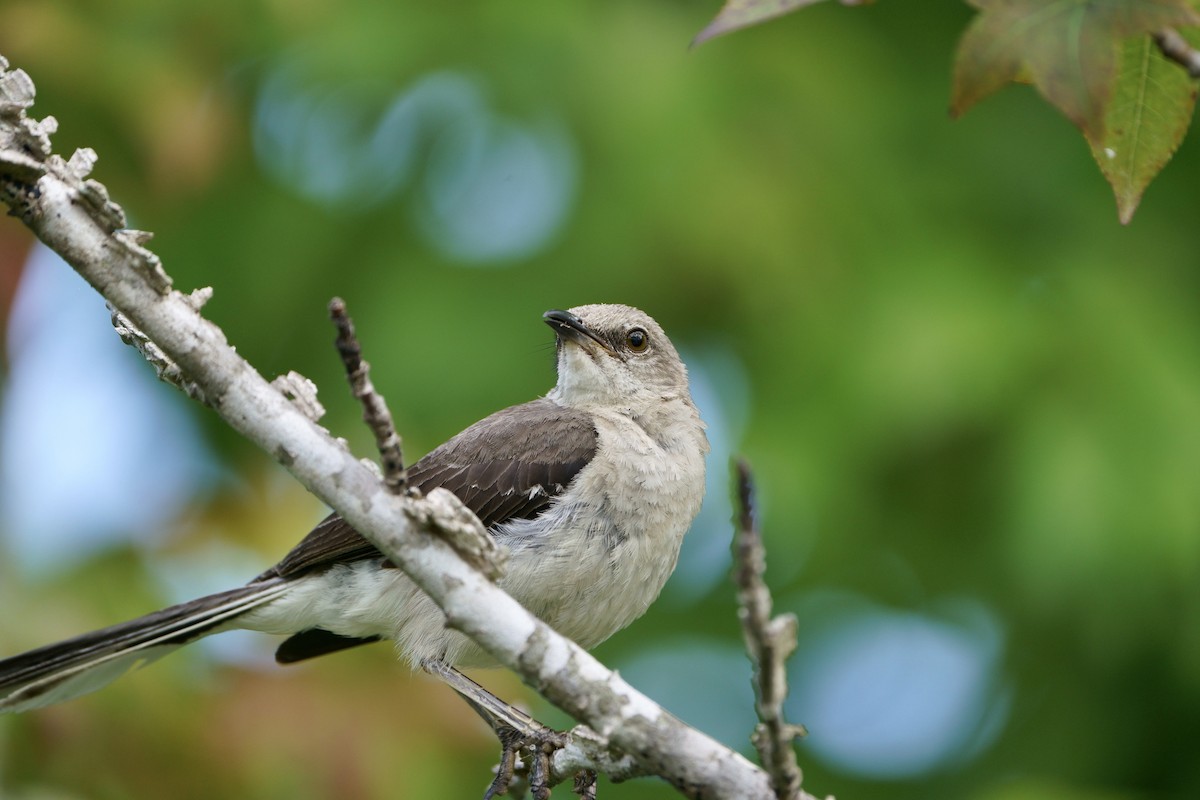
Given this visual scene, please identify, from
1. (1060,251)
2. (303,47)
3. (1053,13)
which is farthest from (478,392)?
(1053,13)

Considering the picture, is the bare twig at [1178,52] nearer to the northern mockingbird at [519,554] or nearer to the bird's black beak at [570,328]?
the northern mockingbird at [519,554]

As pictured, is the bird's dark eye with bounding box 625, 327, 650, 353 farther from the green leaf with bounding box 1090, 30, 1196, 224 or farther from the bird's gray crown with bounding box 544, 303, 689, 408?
the green leaf with bounding box 1090, 30, 1196, 224

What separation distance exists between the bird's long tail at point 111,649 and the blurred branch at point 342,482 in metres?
1.44

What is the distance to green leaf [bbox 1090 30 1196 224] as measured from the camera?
245 cm

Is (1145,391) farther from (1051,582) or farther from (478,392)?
(478,392)

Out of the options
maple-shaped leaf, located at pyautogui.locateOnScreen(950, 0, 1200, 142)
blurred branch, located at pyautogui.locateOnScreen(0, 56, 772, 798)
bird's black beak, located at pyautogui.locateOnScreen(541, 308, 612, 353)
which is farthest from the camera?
bird's black beak, located at pyautogui.locateOnScreen(541, 308, 612, 353)

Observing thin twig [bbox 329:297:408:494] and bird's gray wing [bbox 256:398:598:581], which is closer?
thin twig [bbox 329:297:408:494]

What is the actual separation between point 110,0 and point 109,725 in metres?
3.27

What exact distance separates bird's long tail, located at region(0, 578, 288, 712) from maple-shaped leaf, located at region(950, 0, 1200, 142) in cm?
311

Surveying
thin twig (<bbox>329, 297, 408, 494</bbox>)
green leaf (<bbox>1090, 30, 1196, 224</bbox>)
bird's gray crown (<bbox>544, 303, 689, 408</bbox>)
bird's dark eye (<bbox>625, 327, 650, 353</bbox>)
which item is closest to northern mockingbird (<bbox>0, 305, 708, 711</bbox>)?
bird's gray crown (<bbox>544, 303, 689, 408</bbox>)

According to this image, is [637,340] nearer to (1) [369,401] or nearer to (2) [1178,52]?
(1) [369,401]

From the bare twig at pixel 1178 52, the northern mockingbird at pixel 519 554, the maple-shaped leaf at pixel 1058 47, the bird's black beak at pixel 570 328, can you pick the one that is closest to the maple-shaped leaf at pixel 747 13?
the maple-shaped leaf at pixel 1058 47

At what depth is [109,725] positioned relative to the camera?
5102 mm

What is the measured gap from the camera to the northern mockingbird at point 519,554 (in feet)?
14.5
